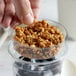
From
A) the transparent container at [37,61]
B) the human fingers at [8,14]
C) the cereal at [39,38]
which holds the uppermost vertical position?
the human fingers at [8,14]

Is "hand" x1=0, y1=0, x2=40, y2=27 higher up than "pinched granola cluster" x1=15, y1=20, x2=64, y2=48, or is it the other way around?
"hand" x1=0, y1=0, x2=40, y2=27

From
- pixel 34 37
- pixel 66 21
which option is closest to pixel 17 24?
pixel 34 37

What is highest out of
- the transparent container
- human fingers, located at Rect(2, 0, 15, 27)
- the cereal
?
human fingers, located at Rect(2, 0, 15, 27)

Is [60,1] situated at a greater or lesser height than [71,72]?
greater

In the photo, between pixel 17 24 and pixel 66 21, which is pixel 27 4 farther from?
pixel 66 21

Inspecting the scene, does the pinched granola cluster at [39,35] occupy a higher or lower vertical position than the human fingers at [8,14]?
lower
